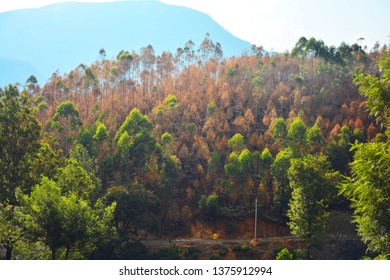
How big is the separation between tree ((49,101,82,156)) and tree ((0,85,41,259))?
14171 millimetres

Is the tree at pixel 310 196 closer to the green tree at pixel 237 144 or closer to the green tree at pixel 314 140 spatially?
the green tree at pixel 314 140

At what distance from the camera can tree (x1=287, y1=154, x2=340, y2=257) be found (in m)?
20.7

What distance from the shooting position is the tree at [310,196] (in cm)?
2072

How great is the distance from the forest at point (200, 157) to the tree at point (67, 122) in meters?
0.16

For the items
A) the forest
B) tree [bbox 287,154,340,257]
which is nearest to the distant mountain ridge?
the forest

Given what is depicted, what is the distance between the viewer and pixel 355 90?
140 feet

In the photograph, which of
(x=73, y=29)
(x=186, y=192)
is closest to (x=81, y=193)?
(x=186, y=192)

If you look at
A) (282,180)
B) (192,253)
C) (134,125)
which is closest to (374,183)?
(192,253)

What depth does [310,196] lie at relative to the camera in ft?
68.6

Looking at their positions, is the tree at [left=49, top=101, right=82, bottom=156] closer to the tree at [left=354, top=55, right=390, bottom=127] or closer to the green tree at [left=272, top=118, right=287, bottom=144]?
the green tree at [left=272, top=118, right=287, bottom=144]

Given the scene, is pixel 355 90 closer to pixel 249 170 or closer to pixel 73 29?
pixel 249 170

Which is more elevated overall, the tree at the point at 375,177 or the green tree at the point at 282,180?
the tree at the point at 375,177

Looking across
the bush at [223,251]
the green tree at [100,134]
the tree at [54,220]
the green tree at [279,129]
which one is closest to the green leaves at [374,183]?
the tree at [54,220]

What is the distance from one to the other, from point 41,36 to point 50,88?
128 m
